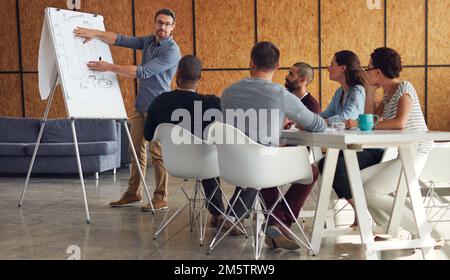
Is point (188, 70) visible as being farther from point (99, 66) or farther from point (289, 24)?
point (289, 24)

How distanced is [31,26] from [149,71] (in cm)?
516

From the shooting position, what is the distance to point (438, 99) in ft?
29.3

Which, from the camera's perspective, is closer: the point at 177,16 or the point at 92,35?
the point at 92,35

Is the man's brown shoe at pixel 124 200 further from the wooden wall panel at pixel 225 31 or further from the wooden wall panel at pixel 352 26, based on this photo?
the wooden wall panel at pixel 352 26

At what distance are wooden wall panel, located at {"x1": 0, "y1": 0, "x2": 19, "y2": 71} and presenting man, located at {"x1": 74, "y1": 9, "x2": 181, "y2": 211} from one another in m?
4.85

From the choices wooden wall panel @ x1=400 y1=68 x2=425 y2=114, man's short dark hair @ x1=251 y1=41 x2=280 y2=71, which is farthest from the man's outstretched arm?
wooden wall panel @ x1=400 y1=68 x2=425 y2=114

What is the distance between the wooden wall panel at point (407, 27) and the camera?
876cm

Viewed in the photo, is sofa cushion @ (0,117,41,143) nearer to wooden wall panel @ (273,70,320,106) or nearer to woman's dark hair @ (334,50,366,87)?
wooden wall panel @ (273,70,320,106)

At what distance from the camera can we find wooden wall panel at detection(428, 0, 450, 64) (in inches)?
344

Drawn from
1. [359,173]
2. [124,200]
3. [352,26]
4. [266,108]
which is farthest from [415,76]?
[266,108]

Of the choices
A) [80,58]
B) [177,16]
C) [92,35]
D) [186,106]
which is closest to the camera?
[186,106]

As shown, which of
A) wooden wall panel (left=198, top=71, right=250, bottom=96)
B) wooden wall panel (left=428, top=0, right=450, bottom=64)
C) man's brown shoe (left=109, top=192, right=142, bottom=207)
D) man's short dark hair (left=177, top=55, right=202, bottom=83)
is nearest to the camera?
man's short dark hair (left=177, top=55, right=202, bottom=83)
